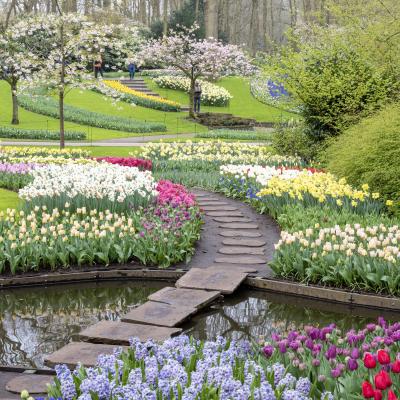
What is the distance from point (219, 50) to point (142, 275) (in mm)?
27529

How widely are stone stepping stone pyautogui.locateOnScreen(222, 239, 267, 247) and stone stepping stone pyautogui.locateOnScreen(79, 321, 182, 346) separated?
3.42 metres

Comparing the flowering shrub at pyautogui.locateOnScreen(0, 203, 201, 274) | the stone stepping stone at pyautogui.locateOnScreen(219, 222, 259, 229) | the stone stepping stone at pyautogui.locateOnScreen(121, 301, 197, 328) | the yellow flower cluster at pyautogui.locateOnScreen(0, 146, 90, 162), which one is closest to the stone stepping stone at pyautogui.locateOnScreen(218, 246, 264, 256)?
the flowering shrub at pyautogui.locateOnScreen(0, 203, 201, 274)

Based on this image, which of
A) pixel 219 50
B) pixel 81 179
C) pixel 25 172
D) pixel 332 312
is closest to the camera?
pixel 332 312

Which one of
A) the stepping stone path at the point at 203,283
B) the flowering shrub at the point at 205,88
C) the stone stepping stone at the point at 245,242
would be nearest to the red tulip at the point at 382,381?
the stepping stone path at the point at 203,283

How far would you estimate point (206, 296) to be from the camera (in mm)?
7422

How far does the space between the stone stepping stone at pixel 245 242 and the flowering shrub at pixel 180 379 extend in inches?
201

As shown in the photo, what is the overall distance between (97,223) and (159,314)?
8.93 feet

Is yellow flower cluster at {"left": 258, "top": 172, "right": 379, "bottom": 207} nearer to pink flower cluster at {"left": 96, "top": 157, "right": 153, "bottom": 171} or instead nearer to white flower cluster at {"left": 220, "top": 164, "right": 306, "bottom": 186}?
white flower cluster at {"left": 220, "top": 164, "right": 306, "bottom": 186}

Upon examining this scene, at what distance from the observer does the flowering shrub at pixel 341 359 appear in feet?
13.2

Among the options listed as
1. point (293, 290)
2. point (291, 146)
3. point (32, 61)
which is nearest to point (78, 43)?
point (32, 61)

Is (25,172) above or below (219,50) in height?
below

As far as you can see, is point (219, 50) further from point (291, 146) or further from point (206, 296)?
point (206, 296)

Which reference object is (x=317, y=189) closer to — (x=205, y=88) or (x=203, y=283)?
(x=203, y=283)

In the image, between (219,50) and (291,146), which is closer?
(291,146)
